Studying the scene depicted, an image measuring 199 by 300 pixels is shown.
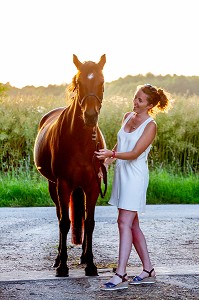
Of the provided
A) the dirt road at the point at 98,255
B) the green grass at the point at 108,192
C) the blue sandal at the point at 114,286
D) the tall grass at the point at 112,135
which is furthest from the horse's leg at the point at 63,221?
the tall grass at the point at 112,135

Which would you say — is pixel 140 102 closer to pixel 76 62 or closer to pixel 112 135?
pixel 76 62

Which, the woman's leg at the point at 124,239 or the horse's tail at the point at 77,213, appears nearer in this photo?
the woman's leg at the point at 124,239

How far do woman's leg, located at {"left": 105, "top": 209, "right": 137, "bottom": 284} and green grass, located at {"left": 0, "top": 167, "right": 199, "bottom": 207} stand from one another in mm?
7741

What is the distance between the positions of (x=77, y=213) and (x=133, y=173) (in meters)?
1.43

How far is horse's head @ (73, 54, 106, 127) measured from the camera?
6.66 m

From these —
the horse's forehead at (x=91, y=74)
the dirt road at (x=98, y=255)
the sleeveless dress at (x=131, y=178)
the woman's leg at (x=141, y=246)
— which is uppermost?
the horse's forehead at (x=91, y=74)

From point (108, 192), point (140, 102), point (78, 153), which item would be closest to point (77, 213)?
point (78, 153)

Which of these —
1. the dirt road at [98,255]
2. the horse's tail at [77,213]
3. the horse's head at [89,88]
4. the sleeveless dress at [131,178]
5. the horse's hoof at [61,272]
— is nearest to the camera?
the dirt road at [98,255]

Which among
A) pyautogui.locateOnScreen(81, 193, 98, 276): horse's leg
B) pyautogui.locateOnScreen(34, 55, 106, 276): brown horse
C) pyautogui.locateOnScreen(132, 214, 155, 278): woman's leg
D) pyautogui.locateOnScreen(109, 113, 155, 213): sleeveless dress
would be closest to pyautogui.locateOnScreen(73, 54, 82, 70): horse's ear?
pyautogui.locateOnScreen(34, 55, 106, 276): brown horse

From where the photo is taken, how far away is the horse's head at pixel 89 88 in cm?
666

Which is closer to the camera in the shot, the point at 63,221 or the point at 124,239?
the point at 124,239

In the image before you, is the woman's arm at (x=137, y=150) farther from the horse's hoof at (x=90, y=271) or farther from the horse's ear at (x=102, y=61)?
the horse's hoof at (x=90, y=271)

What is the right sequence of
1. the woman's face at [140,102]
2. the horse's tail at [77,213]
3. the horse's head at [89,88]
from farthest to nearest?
1. the horse's tail at [77,213]
2. the woman's face at [140,102]
3. the horse's head at [89,88]

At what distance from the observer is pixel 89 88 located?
676 centimetres
